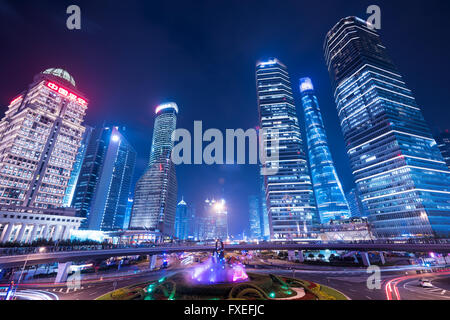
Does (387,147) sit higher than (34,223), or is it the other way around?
(387,147)

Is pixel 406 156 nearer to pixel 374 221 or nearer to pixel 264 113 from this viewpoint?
pixel 374 221

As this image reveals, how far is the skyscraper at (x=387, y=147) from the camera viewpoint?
118 meters

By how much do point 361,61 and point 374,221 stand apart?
134 meters

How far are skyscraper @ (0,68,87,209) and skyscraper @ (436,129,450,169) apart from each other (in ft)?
1022

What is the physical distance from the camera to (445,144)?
191875mm

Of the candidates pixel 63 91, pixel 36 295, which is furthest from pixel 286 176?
pixel 63 91

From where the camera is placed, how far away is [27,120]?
99375 mm

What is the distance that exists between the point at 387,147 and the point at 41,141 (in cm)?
21507

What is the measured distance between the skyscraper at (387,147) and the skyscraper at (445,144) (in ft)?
256

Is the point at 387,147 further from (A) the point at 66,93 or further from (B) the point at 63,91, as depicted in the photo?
(B) the point at 63,91

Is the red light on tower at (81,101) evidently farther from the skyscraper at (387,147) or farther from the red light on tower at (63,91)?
the skyscraper at (387,147)

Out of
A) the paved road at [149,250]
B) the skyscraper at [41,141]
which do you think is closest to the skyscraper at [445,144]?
the paved road at [149,250]

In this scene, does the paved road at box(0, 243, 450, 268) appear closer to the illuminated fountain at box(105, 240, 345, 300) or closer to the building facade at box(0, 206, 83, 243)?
the illuminated fountain at box(105, 240, 345, 300)
